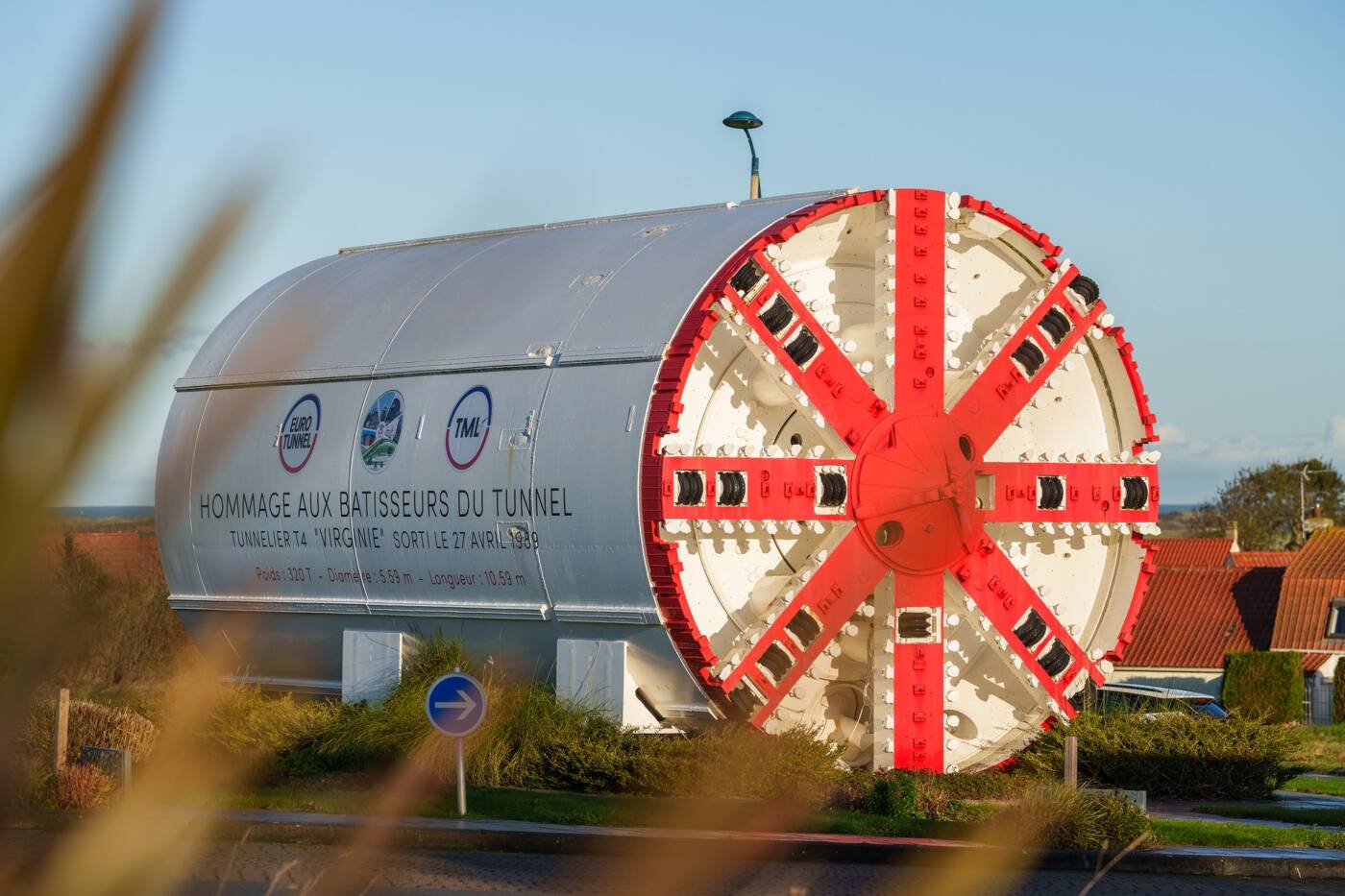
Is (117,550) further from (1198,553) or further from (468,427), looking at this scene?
(1198,553)

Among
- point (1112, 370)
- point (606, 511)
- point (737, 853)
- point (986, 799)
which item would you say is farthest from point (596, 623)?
point (737, 853)

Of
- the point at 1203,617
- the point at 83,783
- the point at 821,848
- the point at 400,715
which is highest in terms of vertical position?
the point at 1203,617

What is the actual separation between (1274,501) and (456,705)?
102534 mm

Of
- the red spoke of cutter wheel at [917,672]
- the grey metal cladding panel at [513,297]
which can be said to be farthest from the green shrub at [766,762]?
the grey metal cladding panel at [513,297]

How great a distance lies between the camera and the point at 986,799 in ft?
56.0

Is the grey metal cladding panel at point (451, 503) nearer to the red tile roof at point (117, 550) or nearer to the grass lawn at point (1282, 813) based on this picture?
the grass lawn at point (1282, 813)

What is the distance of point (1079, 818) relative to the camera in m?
14.5

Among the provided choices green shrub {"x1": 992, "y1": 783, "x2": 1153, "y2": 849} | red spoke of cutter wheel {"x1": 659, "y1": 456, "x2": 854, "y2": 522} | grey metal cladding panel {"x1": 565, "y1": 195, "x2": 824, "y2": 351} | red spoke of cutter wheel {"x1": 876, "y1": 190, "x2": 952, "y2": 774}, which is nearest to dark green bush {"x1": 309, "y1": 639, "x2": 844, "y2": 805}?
red spoke of cutter wheel {"x1": 876, "y1": 190, "x2": 952, "y2": 774}

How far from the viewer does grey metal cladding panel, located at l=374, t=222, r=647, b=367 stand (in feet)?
59.2

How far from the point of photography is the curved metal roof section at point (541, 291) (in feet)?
56.5

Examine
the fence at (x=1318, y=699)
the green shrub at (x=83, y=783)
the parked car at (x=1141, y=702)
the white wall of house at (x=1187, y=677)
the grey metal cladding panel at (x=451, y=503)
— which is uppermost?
the grey metal cladding panel at (x=451, y=503)

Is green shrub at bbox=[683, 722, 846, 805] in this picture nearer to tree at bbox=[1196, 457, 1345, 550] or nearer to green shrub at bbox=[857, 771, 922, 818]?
green shrub at bbox=[857, 771, 922, 818]

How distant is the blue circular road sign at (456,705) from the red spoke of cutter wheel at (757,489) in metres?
2.41

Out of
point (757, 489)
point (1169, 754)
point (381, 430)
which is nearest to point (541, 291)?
point (381, 430)
